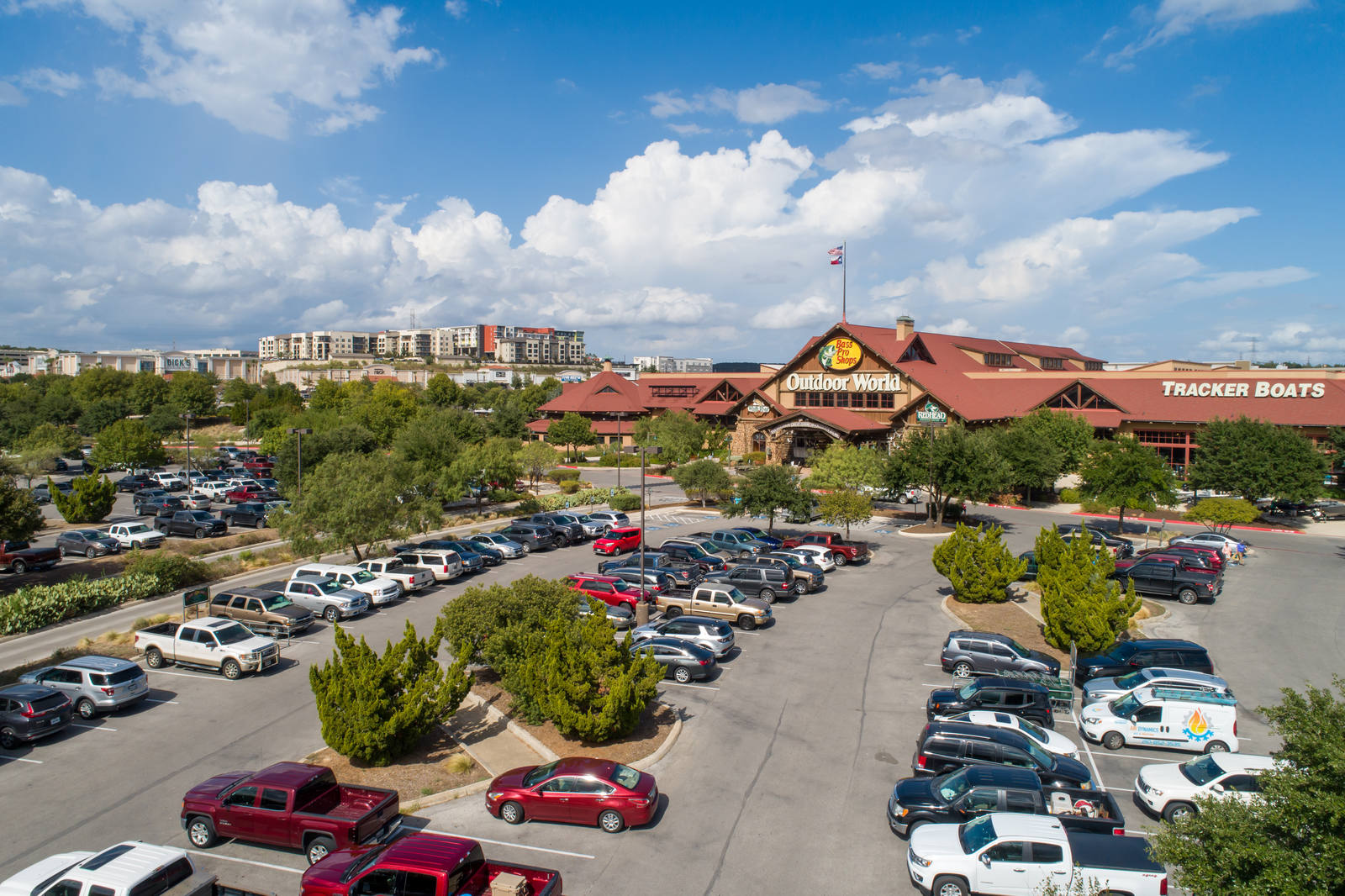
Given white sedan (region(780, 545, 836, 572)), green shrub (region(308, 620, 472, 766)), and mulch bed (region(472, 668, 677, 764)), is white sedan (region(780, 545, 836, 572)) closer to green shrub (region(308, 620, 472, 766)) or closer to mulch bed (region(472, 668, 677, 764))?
mulch bed (region(472, 668, 677, 764))

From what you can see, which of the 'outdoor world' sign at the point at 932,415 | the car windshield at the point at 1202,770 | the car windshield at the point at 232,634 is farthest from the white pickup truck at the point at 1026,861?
the 'outdoor world' sign at the point at 932,415

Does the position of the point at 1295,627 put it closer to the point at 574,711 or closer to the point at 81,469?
the point at 574,711

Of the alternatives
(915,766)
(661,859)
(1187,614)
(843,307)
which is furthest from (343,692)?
(843,307)

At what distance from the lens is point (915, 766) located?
1656cm

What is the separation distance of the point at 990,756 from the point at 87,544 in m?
45.5

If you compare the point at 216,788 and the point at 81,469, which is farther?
the point at 81,469

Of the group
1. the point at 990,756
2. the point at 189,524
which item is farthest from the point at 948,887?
the point at 189,524

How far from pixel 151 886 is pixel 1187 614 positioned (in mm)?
33301

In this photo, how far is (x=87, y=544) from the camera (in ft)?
136

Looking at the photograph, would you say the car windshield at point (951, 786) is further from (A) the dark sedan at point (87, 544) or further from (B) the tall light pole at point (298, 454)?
(A) the dark sedan at point (87, 544)

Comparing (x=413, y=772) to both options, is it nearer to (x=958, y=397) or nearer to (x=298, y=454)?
(x=298, y=454)

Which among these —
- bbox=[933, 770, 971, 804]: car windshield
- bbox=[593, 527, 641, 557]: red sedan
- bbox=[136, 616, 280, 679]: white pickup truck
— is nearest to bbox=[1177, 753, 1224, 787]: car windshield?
bbox=[933, 770, 971, 804]: car windshield

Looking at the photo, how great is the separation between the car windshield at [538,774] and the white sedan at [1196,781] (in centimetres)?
1178

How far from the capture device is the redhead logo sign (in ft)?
232
